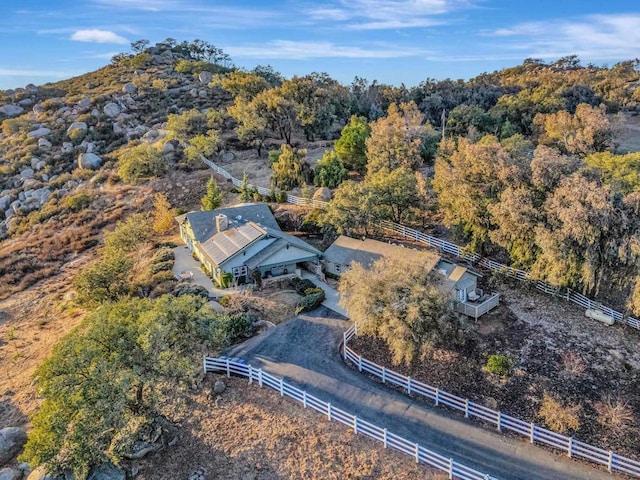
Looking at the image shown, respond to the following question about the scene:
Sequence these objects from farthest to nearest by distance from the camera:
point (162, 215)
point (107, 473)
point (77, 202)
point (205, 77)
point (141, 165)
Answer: point (205, 77) → point (141, 165) → point (77, 202) → point (162, 215) → point (107, 473)

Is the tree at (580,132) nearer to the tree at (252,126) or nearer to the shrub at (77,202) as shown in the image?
the tree at (252,126)

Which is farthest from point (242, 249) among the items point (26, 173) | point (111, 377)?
point (26, 173)

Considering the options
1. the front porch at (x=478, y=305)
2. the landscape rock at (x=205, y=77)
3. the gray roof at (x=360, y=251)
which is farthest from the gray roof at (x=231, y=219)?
the landscape rock at (x=205, y=77)

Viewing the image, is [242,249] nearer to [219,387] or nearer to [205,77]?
[219,387]

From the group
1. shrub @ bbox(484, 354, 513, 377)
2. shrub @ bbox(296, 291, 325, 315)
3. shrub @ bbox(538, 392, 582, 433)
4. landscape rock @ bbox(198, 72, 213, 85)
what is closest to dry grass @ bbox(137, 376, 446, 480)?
shrub @ bbox(538, 392, 582, 433)

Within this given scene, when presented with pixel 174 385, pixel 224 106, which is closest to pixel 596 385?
pixel 174 385

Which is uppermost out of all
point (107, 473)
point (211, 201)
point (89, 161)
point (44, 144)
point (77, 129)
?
point (77, 129)
